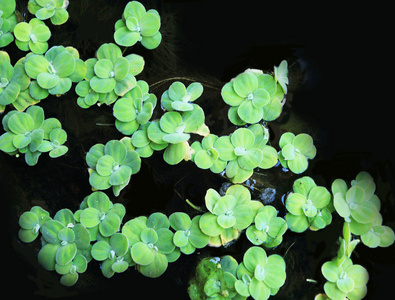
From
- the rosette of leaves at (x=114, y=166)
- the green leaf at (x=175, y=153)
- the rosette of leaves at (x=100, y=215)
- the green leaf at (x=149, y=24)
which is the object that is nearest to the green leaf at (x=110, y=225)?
the rosette of leaves at (x=100, y=215)

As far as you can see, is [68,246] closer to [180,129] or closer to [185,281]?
[185,281]

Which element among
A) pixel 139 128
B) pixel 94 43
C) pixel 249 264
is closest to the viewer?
pixel 249 264

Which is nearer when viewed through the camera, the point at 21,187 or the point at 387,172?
the point at 387,172

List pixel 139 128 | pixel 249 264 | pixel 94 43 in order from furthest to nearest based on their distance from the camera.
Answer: pixel 94 43, pixel 139 128, pixel 249 264

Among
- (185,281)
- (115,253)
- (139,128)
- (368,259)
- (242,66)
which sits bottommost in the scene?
(185,281)

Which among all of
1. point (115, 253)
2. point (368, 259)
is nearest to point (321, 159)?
point (368, 259)

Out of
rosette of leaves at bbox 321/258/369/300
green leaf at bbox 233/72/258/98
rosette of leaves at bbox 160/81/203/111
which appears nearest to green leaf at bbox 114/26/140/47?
rosette of leaves at bbox 160/81/203/111

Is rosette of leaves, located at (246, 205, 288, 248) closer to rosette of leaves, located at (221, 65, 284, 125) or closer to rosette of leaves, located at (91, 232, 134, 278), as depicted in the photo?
rosette of leaves, located at (221, 65, 284, 125)
